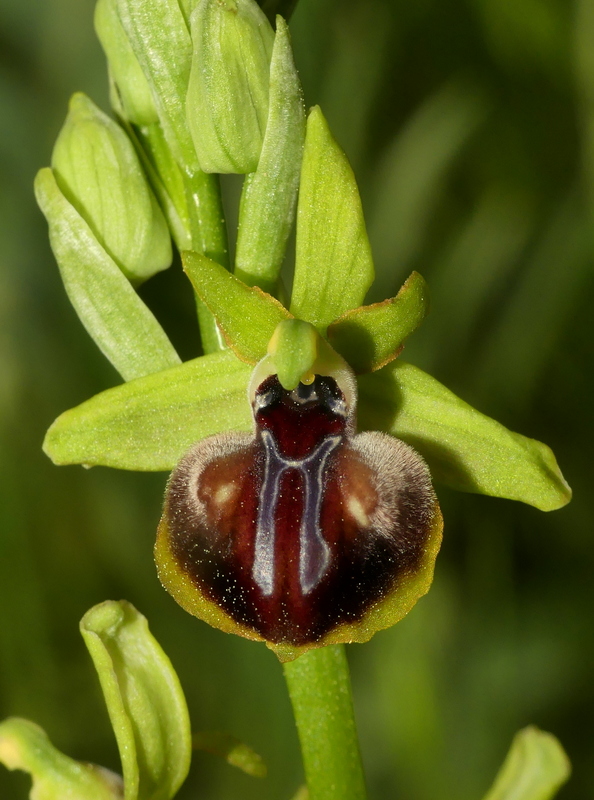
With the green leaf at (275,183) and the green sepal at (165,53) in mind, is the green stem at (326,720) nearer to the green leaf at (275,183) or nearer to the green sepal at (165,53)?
the green leaf at (275,183)

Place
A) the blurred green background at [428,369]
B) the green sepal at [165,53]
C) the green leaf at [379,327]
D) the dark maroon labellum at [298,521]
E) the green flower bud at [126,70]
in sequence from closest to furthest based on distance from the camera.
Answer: the dark maroon labellum at [298,521]
the green leaf at [379,327]
the green sepal at [165,53]
the green flower bud at [126,70]
the blurred green background at [428,369]

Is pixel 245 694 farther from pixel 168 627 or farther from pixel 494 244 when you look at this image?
pixel 494 244

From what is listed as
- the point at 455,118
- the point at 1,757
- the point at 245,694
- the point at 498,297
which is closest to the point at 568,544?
the point at 498,297

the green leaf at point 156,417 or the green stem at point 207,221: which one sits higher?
the green stem at point 207,221

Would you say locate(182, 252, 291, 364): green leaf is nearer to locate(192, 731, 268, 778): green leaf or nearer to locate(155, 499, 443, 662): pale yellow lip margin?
locate(155, 499, 443, 662): pale yellow lip margin

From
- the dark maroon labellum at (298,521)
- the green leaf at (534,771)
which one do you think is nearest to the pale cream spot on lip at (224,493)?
the dark maroon labellum at (298,521)

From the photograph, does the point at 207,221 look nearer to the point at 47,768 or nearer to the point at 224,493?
the point at 224,493

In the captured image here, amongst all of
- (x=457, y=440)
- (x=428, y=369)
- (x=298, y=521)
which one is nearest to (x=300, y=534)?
(x=298, y=521)
